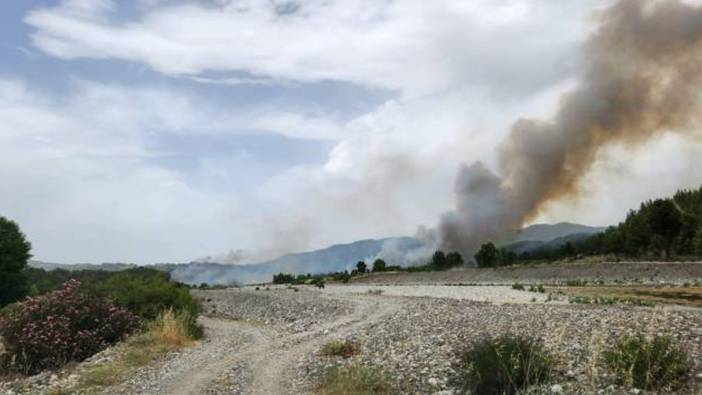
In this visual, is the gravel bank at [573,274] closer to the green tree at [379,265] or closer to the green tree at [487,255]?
the green tree at [487,255]

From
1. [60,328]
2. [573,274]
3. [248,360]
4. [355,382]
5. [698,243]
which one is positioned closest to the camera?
[355,382]

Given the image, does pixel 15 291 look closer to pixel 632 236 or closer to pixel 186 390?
pixel 186 390

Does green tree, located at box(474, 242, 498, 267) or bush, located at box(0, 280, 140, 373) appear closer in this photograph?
bush, located at box(0, 280, 140, 373)

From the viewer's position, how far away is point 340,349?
68.3ft

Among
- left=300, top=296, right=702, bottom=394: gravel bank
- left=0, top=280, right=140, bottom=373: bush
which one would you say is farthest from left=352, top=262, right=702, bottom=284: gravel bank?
left=0, top=280, right=140, bottom=373: bush

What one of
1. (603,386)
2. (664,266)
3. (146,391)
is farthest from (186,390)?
(664,266)

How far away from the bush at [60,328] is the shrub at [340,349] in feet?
42.5

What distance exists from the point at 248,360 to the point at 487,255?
252 feet

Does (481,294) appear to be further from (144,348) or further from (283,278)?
(283,278)

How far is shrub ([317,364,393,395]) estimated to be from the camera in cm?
1539

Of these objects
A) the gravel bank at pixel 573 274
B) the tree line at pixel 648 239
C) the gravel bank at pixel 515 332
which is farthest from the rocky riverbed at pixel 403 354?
the tree line at pixel 648 239

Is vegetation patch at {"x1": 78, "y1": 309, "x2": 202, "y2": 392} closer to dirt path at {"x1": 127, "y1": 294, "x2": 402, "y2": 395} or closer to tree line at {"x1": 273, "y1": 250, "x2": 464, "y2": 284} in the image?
dirt path at {"x1": 127, "y1": 294, "x2": 402, "y2": 395}

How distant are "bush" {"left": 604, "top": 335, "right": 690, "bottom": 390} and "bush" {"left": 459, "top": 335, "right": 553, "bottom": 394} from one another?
1.61 m

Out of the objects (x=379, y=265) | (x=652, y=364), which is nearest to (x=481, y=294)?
(x=652, y=364)
